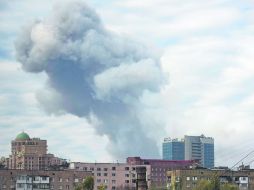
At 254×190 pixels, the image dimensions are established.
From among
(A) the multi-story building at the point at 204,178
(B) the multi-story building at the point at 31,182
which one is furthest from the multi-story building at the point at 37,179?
(A) the multi-story building at the point at 204,178

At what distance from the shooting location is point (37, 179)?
17062 centimetres

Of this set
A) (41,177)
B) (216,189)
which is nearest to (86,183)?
(41,177)

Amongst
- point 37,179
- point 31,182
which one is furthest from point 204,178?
point 31,182

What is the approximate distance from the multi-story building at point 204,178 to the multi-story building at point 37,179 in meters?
22.6

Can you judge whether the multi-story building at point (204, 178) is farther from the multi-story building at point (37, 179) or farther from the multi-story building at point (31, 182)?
the multi-story building at point (31, 182)

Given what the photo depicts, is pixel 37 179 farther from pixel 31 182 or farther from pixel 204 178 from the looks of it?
pixel 204 178

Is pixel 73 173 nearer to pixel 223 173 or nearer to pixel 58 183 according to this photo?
pixel 58 183

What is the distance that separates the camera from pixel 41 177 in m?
170

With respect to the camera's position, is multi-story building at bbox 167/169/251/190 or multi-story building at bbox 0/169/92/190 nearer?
multi-story building at bbox 167/169/251/190

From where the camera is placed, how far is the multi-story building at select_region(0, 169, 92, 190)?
555 ft

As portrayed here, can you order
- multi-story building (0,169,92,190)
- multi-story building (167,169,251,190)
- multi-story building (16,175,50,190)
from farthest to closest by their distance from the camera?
1. multi-story building (0,169,92,190)
2. multi-story building (16,175,50,190)
3. multi-story building (167,169,251,190)

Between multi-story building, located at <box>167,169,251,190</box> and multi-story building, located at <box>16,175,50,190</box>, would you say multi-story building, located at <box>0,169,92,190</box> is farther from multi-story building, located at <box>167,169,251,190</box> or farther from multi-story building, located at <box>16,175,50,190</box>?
multi-story building, located at <box>167,169,251,190</box>

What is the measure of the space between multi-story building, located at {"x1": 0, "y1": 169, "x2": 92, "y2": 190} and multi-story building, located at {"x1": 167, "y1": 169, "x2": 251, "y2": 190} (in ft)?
74.3

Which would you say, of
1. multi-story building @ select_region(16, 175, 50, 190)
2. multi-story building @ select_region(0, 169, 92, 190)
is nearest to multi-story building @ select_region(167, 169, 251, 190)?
multi-story building @ select_region(0, 169, 92, 190)
